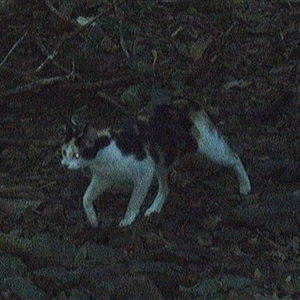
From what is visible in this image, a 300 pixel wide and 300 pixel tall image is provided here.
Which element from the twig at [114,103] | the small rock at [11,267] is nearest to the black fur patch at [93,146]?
the small rock at [11,267]

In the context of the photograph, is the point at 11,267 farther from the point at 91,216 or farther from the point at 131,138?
the point at 131,138

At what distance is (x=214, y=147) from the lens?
10680mm

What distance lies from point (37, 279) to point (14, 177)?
298cm

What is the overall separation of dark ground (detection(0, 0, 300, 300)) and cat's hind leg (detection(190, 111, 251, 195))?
0.17 meters

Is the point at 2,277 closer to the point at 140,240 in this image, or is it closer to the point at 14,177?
the point at 140,240

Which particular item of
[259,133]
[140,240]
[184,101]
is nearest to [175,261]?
[140,240]

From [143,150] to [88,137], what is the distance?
0.63 metres

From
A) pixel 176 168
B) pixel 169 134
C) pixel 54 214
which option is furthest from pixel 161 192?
pixel 54 214

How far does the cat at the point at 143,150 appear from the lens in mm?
9594

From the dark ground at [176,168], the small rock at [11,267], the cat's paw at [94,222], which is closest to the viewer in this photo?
the small rock at [11,267]

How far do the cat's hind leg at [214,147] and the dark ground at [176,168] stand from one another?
6.5 inches

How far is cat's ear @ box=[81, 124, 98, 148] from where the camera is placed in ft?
31.3

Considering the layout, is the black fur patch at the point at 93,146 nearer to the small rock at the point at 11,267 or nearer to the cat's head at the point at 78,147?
the cat's head at the point at 78,147

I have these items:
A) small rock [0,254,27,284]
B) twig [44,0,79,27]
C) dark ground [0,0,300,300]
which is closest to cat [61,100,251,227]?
dark ground [0,0,300,300]
